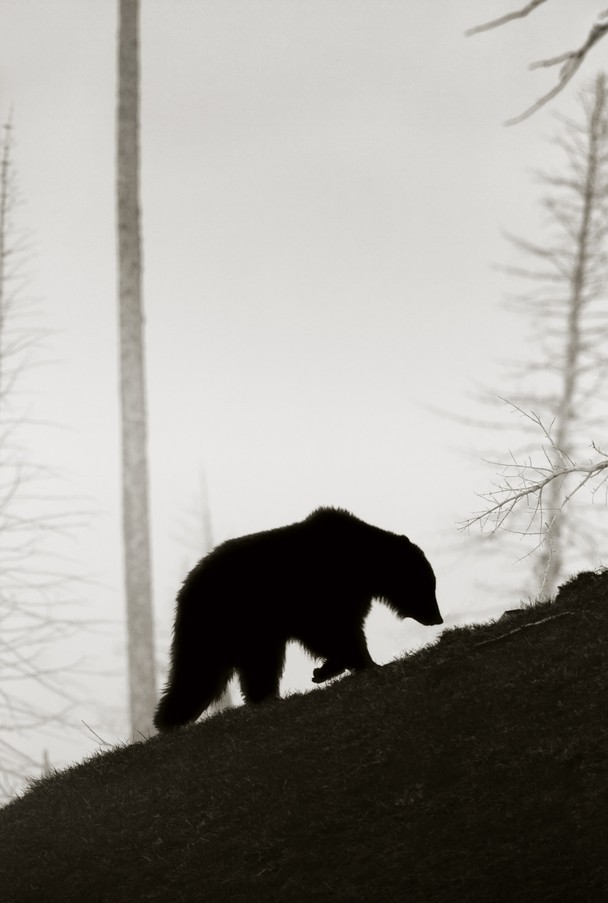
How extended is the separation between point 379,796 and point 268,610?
2155 mm

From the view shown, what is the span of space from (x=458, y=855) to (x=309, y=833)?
2.77ft

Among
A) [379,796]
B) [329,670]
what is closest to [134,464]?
[329,670]

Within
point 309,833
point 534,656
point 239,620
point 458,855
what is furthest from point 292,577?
point 458,855

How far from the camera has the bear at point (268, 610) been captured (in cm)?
736

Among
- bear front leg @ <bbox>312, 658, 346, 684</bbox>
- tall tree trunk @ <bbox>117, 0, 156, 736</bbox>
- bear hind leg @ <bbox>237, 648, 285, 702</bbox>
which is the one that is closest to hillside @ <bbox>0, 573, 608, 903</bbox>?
bear hind leg @ <bbox>237, 648, 285, 702</bbox>

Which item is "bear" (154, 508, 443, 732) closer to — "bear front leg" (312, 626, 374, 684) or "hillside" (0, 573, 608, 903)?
"bear front leg" (312, 626, 374, 684)

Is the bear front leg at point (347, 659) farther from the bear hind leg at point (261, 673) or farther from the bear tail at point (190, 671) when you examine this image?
the bear tail at point (190, 671)

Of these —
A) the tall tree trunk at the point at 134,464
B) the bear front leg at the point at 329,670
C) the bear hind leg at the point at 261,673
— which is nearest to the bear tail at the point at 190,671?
the bear hind leg at the point at 261,673

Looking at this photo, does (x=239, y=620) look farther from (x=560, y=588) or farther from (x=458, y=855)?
(x=458, y=855)

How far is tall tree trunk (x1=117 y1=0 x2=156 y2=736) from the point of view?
13.6 metres

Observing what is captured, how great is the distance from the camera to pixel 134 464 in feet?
44.9

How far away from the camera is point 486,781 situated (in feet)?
17.4

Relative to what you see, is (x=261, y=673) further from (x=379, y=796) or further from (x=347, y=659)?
(x=379, y=796)

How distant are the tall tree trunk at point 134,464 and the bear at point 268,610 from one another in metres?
6.13
